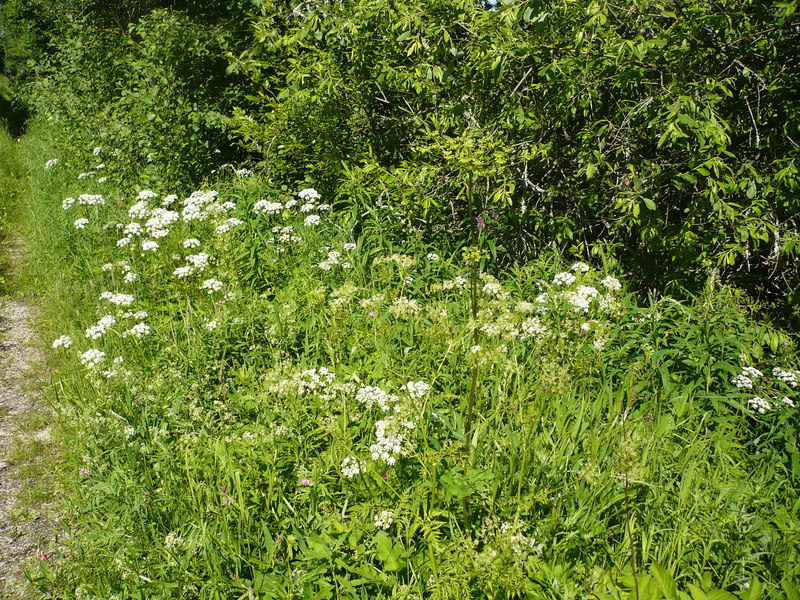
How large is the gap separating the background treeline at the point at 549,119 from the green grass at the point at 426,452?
0.72 m

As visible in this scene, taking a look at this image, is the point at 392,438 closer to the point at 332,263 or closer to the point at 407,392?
the point at 407,392

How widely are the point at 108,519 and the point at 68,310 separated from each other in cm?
287

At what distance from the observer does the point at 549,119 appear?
4.61 metres

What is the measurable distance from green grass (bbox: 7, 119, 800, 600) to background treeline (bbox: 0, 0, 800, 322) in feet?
2.36

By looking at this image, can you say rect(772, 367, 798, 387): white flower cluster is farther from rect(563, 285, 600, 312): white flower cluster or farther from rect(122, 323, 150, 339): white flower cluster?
rect(122, 323, 150, 339): white flower cluster

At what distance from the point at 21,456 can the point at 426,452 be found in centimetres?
281

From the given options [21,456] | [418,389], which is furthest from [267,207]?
[418,389]

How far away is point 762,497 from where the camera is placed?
104 inches

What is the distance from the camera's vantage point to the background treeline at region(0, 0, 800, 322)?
383cm

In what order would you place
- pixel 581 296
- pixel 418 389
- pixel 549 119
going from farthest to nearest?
pixel 549 119 → pixel 581 296 → pixel 418 389

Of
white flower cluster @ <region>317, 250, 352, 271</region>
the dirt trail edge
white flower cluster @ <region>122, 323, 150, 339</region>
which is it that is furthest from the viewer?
white flower cluster @ <region>317, 250, 352, 271</region>

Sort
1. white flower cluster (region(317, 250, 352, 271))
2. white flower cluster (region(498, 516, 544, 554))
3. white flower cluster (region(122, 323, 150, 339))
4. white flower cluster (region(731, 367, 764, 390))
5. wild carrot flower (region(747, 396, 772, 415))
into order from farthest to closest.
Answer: white flower cluster (region(317, 250, 352, 271)), white flower cluster (region(122, 323, 150, 339)), white flower cluster (region(731, 367, 764, 390)), wild carrot flower (region(747, 396, 772, 415)), white flower cluster (region(498, 516, 544, 554))

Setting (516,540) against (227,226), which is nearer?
(516,540)

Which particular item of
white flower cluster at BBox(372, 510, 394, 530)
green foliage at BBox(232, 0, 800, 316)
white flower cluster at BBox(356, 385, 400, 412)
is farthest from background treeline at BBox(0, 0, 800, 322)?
white flower cluster at BBox(372, 510, 394, 530)
